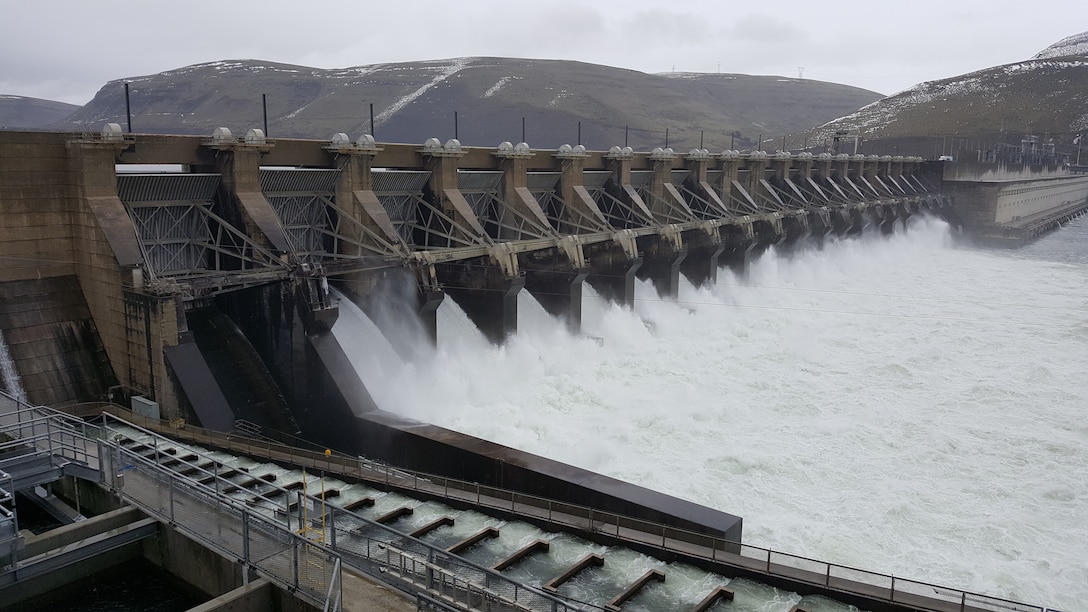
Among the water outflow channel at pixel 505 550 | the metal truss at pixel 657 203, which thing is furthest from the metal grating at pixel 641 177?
the water outflow channel at pixel 505 550

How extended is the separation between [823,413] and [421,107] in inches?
6104

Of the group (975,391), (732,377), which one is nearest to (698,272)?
(732,377)

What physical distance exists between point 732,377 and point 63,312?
789 inches

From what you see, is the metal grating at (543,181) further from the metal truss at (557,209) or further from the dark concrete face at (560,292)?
the dark concrete face at (560,292)

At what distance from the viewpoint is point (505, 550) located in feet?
40.9

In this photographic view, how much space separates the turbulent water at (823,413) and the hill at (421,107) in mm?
104460

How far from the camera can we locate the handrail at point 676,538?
36.8ft

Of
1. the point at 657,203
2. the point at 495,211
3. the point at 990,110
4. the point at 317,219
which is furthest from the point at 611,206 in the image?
the point at 990,110

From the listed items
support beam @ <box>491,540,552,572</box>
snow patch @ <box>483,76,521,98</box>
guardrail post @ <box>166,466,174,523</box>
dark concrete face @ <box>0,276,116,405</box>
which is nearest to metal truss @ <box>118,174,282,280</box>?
dark concrete face @ <box>0,276,116,405</box>

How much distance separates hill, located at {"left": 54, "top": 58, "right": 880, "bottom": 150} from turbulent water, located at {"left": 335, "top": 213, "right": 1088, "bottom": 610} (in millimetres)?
104460

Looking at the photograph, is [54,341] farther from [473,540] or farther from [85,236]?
[473,540]

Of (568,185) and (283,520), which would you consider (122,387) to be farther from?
(568,185)

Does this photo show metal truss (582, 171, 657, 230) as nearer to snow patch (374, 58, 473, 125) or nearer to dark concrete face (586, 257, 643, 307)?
dark concrete face (586, 257, 643, 307)

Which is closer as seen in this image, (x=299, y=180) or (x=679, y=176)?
(x=299, y=180)
